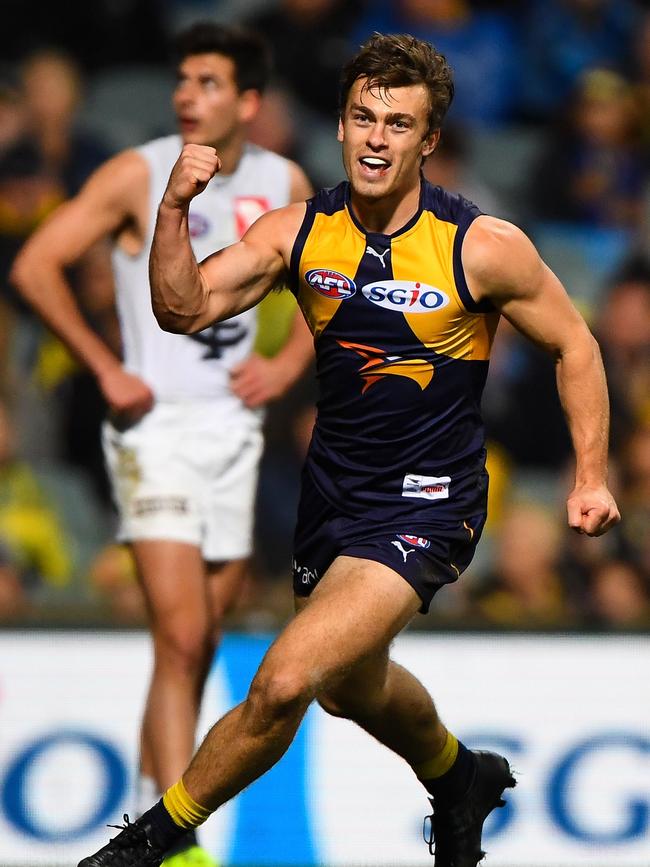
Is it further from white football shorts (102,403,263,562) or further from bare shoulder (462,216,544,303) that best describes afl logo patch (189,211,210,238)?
bare shoulder (462,216,544,303)

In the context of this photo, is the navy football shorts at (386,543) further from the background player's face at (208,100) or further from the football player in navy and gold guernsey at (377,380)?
the background player's face at (208,100)

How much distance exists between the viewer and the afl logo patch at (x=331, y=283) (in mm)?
4414

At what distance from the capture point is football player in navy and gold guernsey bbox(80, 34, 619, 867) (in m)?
4.21

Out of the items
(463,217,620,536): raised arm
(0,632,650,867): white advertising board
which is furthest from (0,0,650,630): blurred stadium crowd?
(463,217,620,536): raised arm

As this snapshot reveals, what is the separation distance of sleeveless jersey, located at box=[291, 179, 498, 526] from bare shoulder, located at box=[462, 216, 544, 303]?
0.12 feet

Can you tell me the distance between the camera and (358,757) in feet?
21.5

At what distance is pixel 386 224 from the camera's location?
4.46 m

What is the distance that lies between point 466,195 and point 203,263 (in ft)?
16.8

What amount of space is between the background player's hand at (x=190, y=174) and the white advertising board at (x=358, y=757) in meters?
2.86

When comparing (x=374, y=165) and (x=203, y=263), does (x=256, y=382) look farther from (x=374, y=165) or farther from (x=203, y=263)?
(x=374, y=165)

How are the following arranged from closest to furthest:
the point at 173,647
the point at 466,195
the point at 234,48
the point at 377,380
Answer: the point at 377,380 → the point at 173,647 → the point at 234,48 → the point at 466,195

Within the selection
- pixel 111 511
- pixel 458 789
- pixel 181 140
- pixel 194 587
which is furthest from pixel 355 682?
pixel 111 511

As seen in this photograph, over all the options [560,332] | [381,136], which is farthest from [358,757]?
[381,136]

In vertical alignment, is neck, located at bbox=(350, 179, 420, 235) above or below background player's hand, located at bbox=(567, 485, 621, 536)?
above
